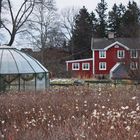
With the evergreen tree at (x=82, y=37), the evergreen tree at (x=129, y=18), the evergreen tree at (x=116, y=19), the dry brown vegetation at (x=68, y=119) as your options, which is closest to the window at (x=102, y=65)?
the evergreen tree at (x=129, y=18)

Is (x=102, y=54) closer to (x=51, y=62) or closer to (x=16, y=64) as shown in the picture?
(x=51, y=62)

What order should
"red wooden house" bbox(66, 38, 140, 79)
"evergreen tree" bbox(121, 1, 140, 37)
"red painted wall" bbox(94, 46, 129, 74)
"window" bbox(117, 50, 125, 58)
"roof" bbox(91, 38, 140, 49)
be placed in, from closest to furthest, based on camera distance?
"red wooden house" bbox(66, 38, 140, 79) < "red painted wall" bbox(94, 46, 129, 74) < "roof" bbox(91, 38, 140, 49) < "window" bbox(117, 50, 125, 58) < "evergreen tree" bbox(121, 1, 140, 37)

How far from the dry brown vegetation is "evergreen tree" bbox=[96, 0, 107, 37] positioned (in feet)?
301

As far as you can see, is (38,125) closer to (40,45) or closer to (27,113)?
(27,113)

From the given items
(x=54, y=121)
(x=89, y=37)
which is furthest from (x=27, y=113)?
(x=89, y=37)

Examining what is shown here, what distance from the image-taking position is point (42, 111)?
9.43m

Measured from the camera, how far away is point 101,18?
10669cm

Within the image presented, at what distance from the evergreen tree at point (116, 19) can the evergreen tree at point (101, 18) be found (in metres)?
1.29

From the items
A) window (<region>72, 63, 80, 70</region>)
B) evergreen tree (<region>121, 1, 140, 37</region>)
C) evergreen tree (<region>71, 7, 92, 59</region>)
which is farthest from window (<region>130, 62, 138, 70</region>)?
evergreen tree (<region>71, 7, 92, 59</region>)

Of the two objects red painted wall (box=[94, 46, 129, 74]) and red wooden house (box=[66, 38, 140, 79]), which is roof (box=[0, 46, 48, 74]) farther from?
red painted wall (box=[94, 46, 129, 74])

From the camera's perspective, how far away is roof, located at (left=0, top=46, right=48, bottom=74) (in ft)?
84.8

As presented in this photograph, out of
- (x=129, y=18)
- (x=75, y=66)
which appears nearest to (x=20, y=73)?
(x=75, y=66)

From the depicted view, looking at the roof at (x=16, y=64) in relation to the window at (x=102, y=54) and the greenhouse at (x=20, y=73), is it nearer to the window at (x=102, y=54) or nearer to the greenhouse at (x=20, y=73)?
the greenhouse at (x=20, y=73)

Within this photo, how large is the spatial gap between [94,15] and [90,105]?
96.9m
